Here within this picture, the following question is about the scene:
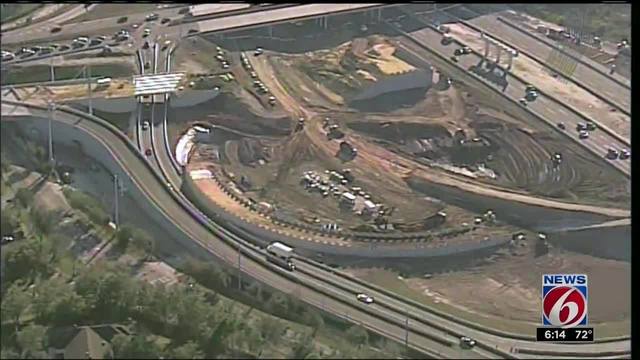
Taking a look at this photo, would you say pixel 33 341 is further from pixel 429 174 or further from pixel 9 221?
pixel 429 174

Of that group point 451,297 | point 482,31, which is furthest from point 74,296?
point 482,31

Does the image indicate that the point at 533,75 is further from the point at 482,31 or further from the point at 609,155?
the point at 609,155

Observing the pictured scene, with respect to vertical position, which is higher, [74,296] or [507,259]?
[74,296]

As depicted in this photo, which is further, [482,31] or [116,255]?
[482,31]

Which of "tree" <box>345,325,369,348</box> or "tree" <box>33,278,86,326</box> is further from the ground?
"tree" <box>33,278,86,326</box>

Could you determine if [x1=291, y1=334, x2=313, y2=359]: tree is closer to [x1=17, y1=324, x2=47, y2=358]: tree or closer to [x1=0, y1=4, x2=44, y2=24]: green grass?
[x1=17, y1=324, x2=47, y2=358]: tree

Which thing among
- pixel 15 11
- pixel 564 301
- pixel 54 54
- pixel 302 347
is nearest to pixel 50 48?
pixel 54 54

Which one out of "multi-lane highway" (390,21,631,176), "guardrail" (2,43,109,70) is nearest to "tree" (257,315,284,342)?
"multi-lane highway" (390,21,631,176)

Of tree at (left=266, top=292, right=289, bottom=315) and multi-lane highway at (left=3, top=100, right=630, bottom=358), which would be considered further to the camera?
tree at (left=266, top=292, right=289, bottom=315)

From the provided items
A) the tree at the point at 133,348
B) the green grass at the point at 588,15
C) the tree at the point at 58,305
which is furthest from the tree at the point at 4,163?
the green grass at the point at 588,15
